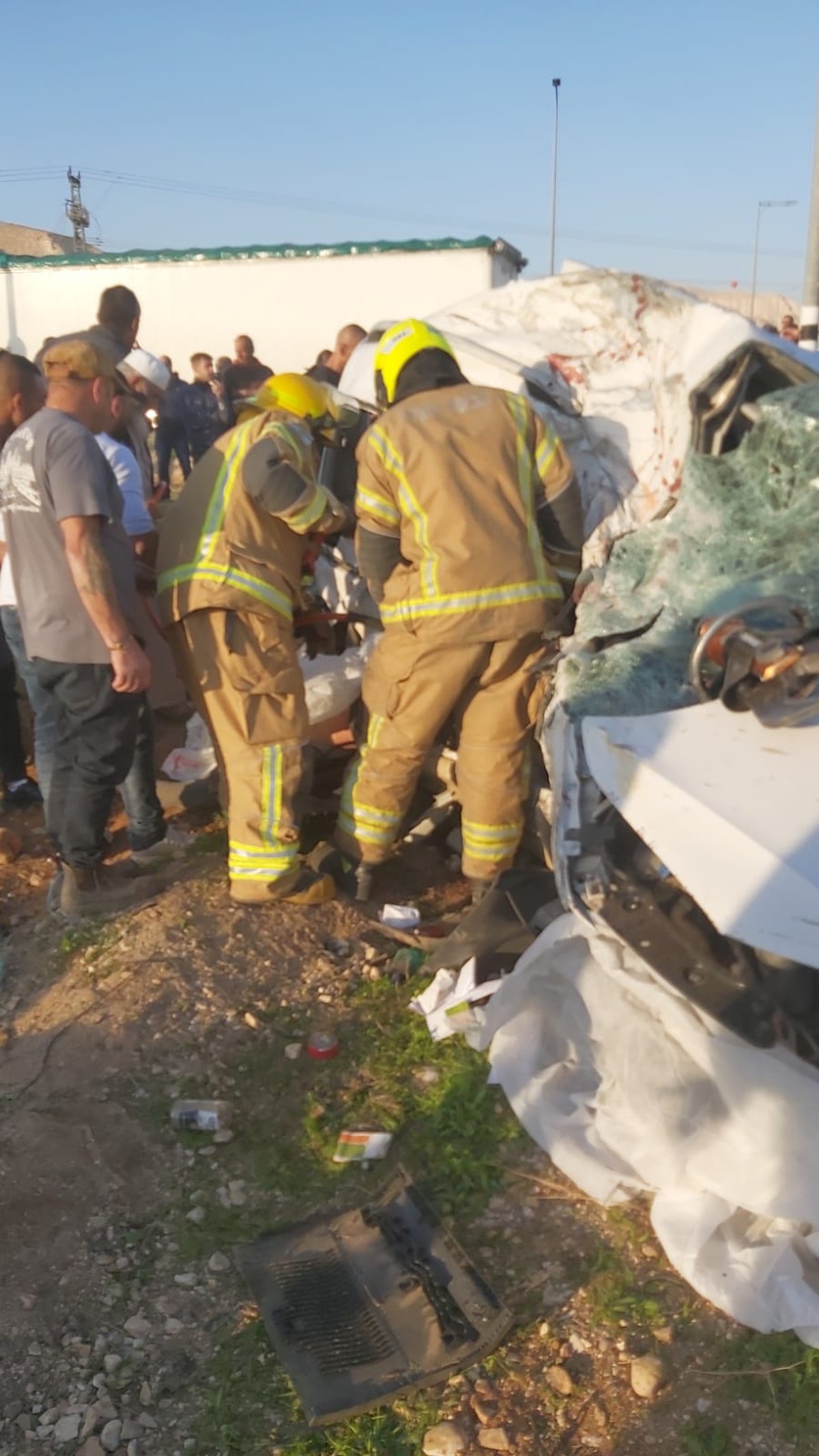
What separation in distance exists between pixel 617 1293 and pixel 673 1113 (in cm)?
40

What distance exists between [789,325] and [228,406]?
6.80 m

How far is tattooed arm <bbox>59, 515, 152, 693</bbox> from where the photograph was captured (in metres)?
3.50

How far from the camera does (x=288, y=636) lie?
393cm

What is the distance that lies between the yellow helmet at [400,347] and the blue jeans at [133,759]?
140 cm

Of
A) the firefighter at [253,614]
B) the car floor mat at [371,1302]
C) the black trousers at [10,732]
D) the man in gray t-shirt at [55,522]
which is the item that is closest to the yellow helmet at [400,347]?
the firefighter at [253,614]

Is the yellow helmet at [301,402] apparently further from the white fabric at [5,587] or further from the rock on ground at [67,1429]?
the rock on ground at [67,1429]

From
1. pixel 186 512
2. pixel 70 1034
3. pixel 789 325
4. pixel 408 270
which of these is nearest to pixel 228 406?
pixel 408 270

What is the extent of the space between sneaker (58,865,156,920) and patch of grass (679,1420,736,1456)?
254 cm

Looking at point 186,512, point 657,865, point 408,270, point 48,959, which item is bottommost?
point 48,959

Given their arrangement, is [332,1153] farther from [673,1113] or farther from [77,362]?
[77,362]

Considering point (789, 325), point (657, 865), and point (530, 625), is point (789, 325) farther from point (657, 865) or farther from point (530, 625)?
point (657, 865)

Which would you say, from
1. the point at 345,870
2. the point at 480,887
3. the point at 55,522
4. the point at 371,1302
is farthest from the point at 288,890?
the point at 371,1302

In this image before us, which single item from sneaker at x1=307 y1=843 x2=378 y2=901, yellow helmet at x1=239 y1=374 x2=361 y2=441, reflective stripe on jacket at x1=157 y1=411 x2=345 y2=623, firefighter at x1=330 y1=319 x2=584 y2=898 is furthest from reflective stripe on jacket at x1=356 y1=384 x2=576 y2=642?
sneaker at x1=307 y1=843 x2=378 y2=901

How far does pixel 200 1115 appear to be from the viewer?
3035 millimetres
